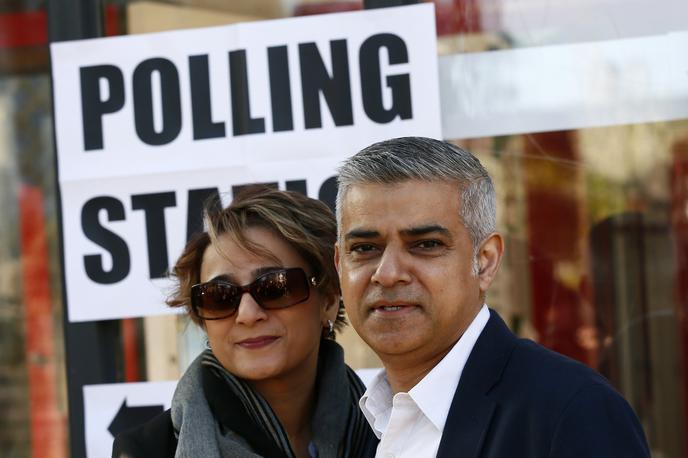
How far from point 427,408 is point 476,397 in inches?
4.7

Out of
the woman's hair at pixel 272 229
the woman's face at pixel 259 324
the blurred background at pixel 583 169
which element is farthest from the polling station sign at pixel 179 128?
the woman's face at pixel 259 324

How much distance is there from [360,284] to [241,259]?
608 mm

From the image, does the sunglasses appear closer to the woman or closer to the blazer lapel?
the woman

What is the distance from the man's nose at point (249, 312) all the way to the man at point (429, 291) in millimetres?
475

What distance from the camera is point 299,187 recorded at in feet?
11.3

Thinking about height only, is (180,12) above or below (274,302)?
above

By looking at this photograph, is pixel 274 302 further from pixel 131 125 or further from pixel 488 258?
pixel 131 125

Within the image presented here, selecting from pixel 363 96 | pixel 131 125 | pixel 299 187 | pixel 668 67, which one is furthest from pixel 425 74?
pixel 131 125

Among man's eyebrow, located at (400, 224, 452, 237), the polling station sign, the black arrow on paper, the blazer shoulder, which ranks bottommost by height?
the black arrow on paper

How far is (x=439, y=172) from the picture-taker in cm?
196

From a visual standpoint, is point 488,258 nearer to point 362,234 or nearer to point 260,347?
point 362,234

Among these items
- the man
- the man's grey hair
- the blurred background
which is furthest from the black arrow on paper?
the man's grey hair

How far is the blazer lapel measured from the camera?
180 centimetres

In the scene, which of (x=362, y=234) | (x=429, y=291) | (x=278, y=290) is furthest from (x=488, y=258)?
(x=278, y=290)
